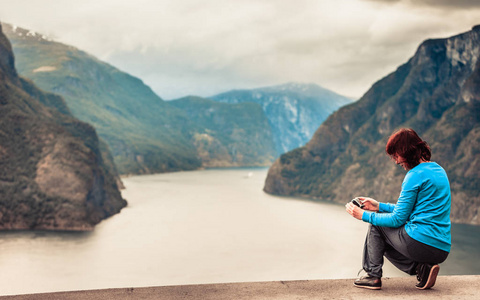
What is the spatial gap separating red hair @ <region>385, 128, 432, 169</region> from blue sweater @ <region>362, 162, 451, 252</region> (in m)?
0.17

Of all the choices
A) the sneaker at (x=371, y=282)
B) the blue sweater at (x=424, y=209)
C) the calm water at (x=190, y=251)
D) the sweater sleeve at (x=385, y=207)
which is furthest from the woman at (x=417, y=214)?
the calm water at (x=190, y=251)

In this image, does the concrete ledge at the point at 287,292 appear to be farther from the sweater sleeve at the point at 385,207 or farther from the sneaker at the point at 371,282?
the sweater sleeve at the point at 385,207

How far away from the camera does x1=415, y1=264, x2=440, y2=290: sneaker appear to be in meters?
7.50

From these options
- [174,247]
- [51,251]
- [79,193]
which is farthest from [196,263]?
[79,193]

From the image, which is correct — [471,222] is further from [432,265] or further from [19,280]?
[432,265]

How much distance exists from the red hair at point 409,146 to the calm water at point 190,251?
83068 millimetres

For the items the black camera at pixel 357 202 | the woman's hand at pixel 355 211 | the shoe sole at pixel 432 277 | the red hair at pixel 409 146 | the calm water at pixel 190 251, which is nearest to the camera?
the red hair at pixel 409 146

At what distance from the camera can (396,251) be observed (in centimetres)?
777

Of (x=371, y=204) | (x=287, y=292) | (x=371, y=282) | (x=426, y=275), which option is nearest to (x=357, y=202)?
(x=371, y=204)

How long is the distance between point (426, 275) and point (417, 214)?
3.59 ft

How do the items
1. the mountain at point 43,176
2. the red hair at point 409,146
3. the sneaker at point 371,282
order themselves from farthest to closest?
the mountain at point 43,176 → the sneaker at point 371,282 → the red hair at point 409,146

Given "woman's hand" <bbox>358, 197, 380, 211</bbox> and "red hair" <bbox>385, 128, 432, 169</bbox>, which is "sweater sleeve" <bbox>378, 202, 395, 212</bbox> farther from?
"red hair" <bbox>385, 128, 432, 169</bbox>

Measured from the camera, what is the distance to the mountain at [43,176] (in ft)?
423

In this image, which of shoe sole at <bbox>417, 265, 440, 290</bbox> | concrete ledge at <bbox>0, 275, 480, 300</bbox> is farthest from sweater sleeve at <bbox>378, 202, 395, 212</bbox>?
concrete ledge at <bbox>0, 275, 480, 300</bbox>
